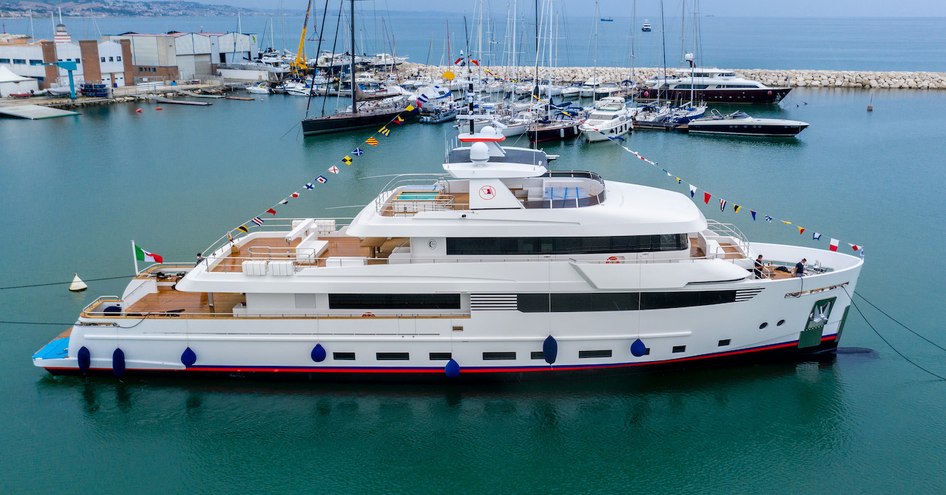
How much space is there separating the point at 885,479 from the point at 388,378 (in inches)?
379

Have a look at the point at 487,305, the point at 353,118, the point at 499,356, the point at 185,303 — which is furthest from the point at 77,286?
the point at 353,118

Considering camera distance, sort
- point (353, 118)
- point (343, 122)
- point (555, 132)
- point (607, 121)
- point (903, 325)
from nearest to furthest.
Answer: point (903, 325)
point (555, 132)
point (607, 121)
point (343, 122)
point (353, 118)

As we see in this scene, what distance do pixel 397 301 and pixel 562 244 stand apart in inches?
144

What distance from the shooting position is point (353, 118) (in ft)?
167

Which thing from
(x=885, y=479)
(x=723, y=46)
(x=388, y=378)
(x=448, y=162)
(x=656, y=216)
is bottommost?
(x=885, y=479)

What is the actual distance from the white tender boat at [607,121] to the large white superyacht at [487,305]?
3114 centimetres

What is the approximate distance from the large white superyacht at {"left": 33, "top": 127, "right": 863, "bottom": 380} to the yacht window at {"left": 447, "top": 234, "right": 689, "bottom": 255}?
0.02m

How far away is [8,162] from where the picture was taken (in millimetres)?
39344

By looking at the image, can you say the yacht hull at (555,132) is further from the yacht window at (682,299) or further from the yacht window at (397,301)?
the yacht window at (397,301)

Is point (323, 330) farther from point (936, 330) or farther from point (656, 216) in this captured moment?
point (936, 330)

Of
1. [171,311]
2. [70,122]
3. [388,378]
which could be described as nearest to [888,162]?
[388,378]

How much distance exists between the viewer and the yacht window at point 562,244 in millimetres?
15203

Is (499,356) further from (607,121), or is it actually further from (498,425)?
(607,121)

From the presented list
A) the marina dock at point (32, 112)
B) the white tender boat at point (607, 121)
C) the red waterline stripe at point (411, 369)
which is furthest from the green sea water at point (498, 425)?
the marina dock at point (32, 112)
